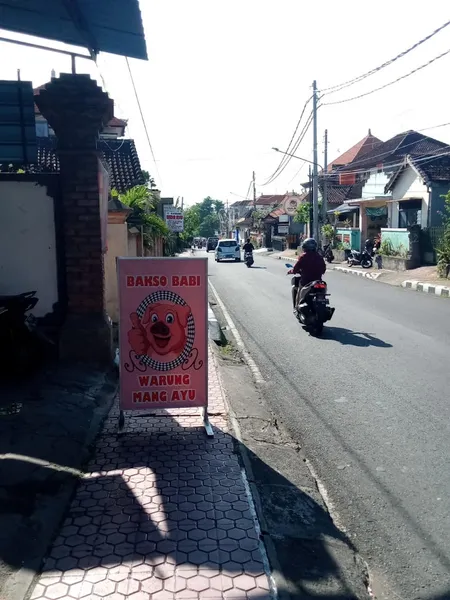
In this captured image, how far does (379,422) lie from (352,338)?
4.76 metres

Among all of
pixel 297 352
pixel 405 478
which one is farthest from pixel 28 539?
pixel 297 352

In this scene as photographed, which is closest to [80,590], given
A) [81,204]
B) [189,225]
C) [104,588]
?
[104,588]

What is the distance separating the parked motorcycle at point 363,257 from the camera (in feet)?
95.6

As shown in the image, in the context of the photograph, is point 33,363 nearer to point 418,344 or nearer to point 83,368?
point 83,368

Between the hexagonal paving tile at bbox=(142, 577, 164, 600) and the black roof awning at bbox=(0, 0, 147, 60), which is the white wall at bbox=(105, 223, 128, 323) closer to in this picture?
the black roof awning at bbox=(0, 0, 147, 60)

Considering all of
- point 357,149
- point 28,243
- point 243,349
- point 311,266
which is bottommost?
point 243,349

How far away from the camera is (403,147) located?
41.8 meters

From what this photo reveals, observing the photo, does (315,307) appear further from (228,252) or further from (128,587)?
(228,252)

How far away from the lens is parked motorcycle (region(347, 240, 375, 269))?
95.6 ft

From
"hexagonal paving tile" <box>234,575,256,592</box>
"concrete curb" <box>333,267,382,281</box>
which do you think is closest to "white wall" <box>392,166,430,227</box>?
"concrete curb" <box>333,267,382,281</box>

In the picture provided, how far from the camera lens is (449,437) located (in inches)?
217

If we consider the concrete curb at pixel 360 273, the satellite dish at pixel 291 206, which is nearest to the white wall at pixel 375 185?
the concrete curb at pixel 360 273

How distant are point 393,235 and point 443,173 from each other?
404 cm

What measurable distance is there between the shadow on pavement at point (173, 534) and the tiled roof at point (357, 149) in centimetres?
5858
